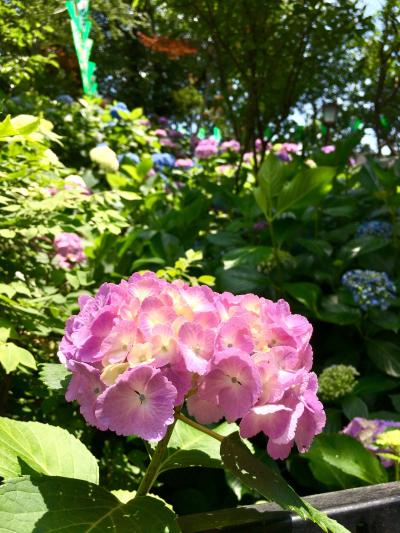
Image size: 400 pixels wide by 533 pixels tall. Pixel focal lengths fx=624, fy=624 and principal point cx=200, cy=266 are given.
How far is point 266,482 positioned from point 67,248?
164 centimetres

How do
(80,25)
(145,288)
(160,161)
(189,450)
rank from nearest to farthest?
(145,288)
(189,450)
(80,25)
(160,161)

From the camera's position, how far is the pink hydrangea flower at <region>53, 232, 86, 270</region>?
2.18 metres

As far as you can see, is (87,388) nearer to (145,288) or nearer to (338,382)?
(145,288)

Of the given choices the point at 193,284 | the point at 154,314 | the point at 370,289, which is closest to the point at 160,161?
the point at 370,289

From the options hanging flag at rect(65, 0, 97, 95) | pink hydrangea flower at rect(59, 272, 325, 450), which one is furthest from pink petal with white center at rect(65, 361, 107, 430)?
hanging flag at rect(65, 0, 97, 95)

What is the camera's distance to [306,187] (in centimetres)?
229

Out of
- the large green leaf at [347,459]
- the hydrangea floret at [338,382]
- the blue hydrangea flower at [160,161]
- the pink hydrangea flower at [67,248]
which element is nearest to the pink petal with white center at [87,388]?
the large green leaf at [347,459]

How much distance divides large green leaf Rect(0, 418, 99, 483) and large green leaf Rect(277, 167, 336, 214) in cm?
165

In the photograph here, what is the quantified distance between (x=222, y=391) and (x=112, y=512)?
0.57 feet

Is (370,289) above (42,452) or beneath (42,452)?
beneath

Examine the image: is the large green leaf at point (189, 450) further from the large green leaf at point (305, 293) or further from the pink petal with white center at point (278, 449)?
the large green leaf at point (305, 293)

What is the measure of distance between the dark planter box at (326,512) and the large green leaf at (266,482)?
27 mm

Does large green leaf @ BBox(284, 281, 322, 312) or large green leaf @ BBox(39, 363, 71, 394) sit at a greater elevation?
large green leaf @ BBox(39, 363, 71, 394)

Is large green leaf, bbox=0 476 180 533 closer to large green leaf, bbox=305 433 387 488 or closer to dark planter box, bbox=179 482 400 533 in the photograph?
dark planter box, bbox=179 482 400 533
